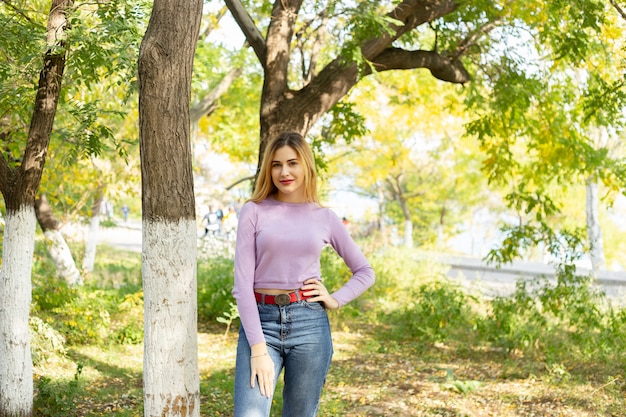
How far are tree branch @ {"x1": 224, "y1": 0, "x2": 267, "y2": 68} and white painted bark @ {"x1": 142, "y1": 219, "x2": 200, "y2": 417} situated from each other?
369cm

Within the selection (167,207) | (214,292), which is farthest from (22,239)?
(214,292)

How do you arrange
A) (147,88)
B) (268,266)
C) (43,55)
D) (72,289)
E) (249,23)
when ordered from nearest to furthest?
(268,266) < (147,88) < (43,55) < (249,23) < (72,289)

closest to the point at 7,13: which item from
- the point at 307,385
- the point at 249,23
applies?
the point at 249,23

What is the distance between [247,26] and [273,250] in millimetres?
4159

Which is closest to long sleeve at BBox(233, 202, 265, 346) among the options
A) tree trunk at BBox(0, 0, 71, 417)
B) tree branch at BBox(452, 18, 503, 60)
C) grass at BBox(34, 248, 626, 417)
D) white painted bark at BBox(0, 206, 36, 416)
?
tree trunk at BBox(0, 0, 71, 417)

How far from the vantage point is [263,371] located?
2.68 meters

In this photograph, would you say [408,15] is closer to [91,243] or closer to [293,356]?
[293,356]

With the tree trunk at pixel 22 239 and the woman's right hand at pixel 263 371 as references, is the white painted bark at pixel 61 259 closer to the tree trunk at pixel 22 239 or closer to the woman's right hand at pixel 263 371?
the tree trunk at pixel 22 239

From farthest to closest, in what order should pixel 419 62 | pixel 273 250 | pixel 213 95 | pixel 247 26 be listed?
pixel 213 95
pixel 419 62
pixel 247 26
pixel 273 250

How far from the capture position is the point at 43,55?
4.61 meters

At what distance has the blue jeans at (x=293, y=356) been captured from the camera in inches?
107

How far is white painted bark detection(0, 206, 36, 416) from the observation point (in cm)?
496

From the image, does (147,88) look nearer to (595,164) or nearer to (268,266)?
(268,266)

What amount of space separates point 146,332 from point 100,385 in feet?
12.3
